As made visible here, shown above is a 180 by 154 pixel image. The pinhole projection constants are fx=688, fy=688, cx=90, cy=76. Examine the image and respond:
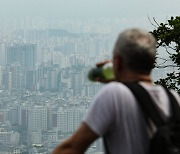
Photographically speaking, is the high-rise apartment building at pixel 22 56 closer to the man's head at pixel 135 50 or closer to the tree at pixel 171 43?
the tree at pixel 171 43

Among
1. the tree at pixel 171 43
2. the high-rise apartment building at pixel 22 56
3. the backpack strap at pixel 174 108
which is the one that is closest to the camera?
the backpack strap at pixel 174 108

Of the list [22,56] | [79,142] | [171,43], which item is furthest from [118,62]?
[22,56]

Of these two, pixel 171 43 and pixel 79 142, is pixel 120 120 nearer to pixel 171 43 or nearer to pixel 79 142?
pixel 79 142

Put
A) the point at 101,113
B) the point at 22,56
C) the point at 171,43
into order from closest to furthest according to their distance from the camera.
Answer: the point at 101,113, the point at 171,43, the point at 22,56

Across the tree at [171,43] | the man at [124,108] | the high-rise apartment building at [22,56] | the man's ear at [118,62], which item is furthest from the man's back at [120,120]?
the high-rise apartment building at [22,56]

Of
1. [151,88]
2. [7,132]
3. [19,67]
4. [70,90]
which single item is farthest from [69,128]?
[151,88]

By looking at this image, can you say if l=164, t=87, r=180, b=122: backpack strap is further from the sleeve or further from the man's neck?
the sleeve

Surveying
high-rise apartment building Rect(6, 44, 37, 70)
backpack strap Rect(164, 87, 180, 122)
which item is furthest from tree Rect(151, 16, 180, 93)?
high-rise apartment building Rect(6, 44, 37, 70)
